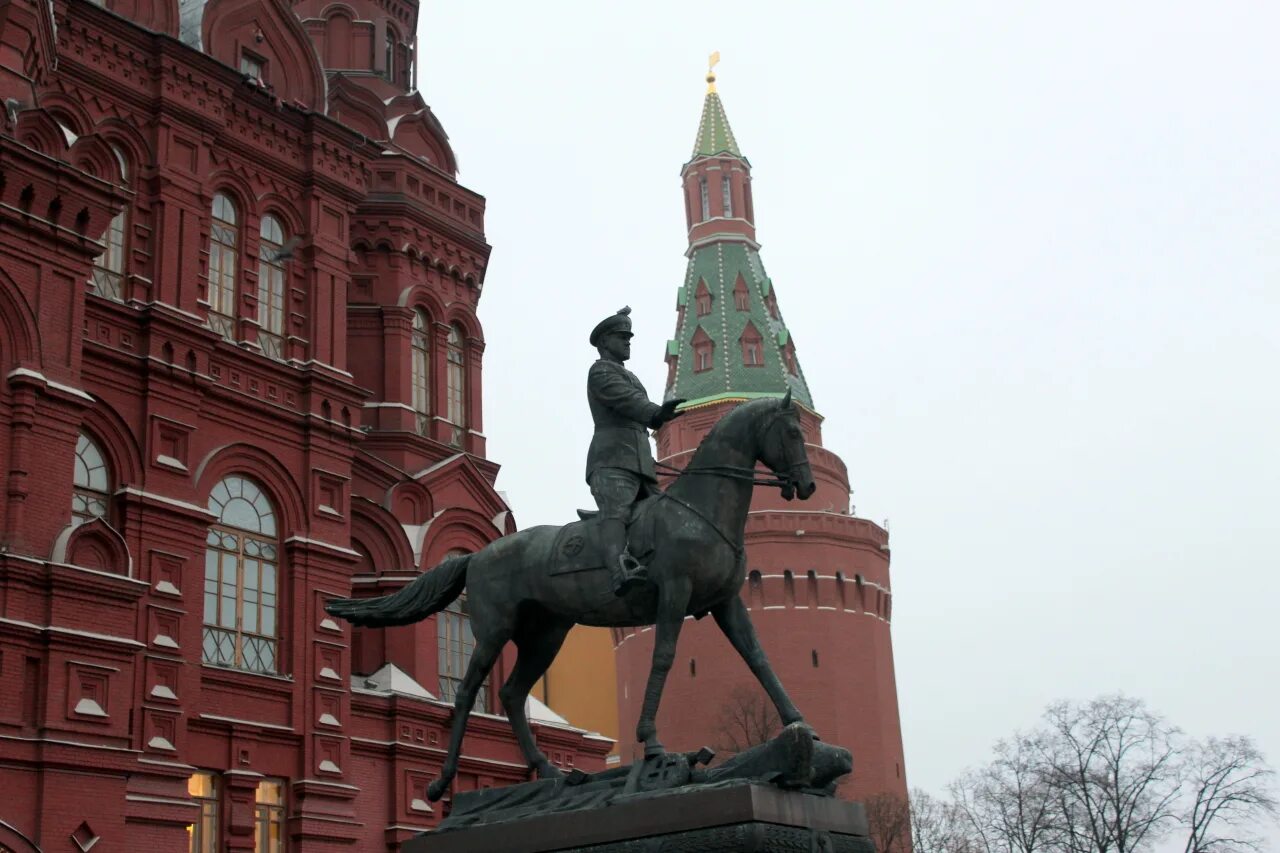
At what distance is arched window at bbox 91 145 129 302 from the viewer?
2855 centimetres

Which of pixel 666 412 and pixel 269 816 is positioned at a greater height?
pixel 666 412

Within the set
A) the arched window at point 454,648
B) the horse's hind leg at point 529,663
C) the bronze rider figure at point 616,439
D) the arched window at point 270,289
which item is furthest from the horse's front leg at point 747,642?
the arched window at point 454,648

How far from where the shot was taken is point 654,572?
12297 mm

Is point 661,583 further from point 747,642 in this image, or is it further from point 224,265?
point 224,265

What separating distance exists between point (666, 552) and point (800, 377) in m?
63.8

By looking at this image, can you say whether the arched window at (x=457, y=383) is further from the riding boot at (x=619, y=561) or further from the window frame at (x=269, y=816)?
the riding boot at (x=619, y=561)

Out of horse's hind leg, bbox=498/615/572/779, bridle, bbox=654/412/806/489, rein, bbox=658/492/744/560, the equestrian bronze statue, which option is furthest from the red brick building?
bridle, bbox=654/412/806/489

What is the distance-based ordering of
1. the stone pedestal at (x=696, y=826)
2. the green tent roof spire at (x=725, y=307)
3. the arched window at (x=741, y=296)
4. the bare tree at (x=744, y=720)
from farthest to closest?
1. the arched window at (x=741, y=296)
2. the green tent roof spire at (x=725, y=307)
3. the bare tree at (x=744, y=720)
4. the stone pedestal at (x=696, y=826)

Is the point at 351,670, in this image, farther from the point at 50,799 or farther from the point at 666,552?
the point at 666,552

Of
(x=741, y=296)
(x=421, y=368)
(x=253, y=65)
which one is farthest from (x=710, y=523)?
(x=741, y=296)

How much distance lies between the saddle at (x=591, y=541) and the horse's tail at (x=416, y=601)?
1.11 m

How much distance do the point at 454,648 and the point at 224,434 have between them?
24.5 feet

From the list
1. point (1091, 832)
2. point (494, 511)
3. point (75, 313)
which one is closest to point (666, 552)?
point (75, 313)

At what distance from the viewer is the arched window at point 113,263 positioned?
1124 inches
